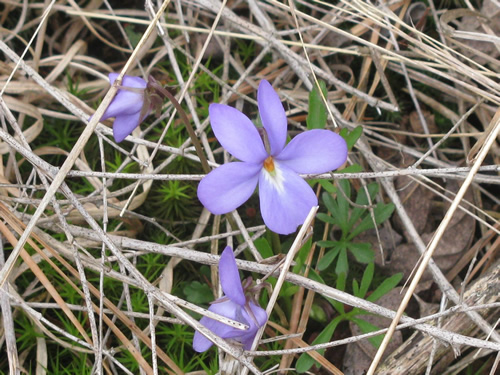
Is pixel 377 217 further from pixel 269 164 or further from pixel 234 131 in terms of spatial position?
pixel 234 131

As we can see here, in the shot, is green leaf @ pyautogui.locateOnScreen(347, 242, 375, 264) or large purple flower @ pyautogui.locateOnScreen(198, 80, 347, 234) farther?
green leaf @ pyautogui.locateOnScreen(347, 242, 375, 264)

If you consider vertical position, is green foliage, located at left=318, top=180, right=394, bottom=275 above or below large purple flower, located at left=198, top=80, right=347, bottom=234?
below

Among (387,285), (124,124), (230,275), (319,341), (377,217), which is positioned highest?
(124,124)

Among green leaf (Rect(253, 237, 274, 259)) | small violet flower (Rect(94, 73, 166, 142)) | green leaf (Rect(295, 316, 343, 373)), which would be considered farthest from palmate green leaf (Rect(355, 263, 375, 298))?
small violet flower (Rect(94, 73, 166, 142))

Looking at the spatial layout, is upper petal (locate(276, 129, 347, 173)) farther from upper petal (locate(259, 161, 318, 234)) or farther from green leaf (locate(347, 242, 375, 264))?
green leaf (locate(347, 242, 375, 264))

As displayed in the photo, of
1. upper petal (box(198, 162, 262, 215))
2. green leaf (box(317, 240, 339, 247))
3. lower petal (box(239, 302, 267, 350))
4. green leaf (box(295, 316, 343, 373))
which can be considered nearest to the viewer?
upper petal (box(198, 162, 262, 215))

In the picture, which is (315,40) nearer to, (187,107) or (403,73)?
(403,73)

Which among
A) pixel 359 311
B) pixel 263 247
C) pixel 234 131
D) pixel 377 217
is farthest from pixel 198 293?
pixel 234 131

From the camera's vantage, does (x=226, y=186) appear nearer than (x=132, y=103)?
A: Yes
